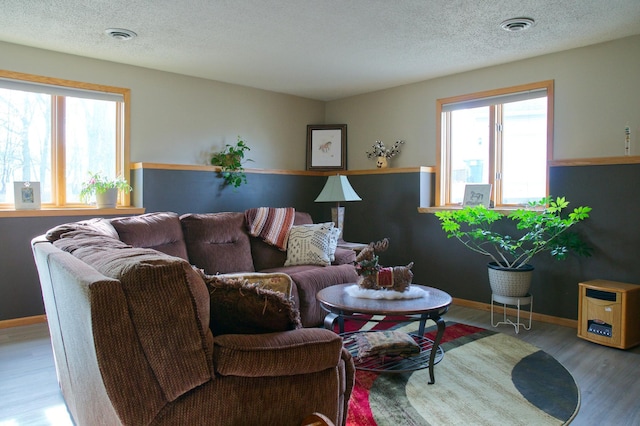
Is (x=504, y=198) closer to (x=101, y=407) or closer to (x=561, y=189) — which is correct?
(x=561, y=189)

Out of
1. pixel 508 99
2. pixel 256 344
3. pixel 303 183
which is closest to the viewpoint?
pixel 256 344

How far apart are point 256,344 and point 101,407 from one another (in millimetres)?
541

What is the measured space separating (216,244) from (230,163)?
1.43m

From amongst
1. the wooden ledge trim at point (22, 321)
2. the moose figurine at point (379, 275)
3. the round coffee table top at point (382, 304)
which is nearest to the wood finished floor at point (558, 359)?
the wooden ledge trim at point (22, 321)

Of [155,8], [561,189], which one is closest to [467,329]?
[561,189]

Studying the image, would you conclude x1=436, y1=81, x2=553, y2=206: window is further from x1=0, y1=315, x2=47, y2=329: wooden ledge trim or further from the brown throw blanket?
x1=0, y1=315, x2=47, y2=329: wooden ledge trim

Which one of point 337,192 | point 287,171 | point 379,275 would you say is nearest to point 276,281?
point 379,275

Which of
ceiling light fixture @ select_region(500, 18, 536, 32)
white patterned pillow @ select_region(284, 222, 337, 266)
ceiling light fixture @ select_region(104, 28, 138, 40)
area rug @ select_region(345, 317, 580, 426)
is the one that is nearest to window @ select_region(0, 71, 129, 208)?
ceiling light fixture @ select_region(104, 28, 138, 40)

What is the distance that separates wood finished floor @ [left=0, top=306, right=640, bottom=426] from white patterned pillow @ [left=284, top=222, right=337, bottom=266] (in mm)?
1466

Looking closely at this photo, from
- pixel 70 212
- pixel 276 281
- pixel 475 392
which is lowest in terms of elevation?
pixel 475 392

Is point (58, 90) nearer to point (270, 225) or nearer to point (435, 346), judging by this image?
point (270, 225)

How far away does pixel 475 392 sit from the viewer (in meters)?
2.52

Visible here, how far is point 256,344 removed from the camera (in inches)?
52.6

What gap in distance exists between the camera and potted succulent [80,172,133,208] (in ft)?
13.5
